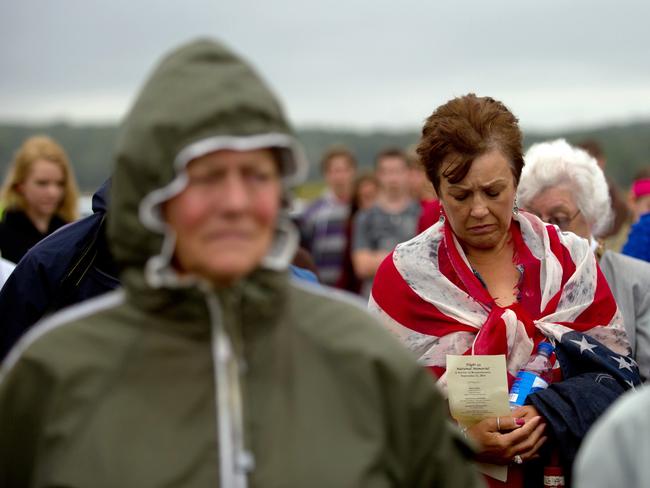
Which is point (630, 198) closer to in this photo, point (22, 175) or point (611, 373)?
point (22, 175)

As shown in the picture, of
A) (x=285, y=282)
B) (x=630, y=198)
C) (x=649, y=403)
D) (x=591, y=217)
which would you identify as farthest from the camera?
(x=630, y=198)

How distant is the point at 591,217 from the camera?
18.7 feet

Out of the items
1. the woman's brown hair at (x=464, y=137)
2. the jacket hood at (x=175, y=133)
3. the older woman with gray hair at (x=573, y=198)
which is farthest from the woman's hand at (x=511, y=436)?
the jacket hood at (x=175, y=133)

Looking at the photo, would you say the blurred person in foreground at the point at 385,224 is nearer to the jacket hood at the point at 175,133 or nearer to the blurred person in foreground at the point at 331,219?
the blurred person in foreground at the point at 331,219

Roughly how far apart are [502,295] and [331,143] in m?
10.7

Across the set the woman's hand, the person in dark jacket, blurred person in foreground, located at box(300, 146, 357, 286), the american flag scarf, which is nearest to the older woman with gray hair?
the american flag scarf

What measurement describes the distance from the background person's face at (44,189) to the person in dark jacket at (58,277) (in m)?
3.75

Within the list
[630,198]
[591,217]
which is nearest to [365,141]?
[630,198]

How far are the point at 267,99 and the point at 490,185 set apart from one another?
6.86ft

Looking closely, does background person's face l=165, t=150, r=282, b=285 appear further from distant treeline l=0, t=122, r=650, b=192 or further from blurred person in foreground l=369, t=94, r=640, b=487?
distant treeline l=0, t=122, r=650, b=192

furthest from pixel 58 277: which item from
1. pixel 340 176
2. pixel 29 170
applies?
pixel 340 176

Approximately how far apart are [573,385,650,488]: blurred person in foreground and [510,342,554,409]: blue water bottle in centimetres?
223

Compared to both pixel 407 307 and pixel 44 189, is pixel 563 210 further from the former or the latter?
pixel 44 189

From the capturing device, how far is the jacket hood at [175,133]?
275 centimetres
